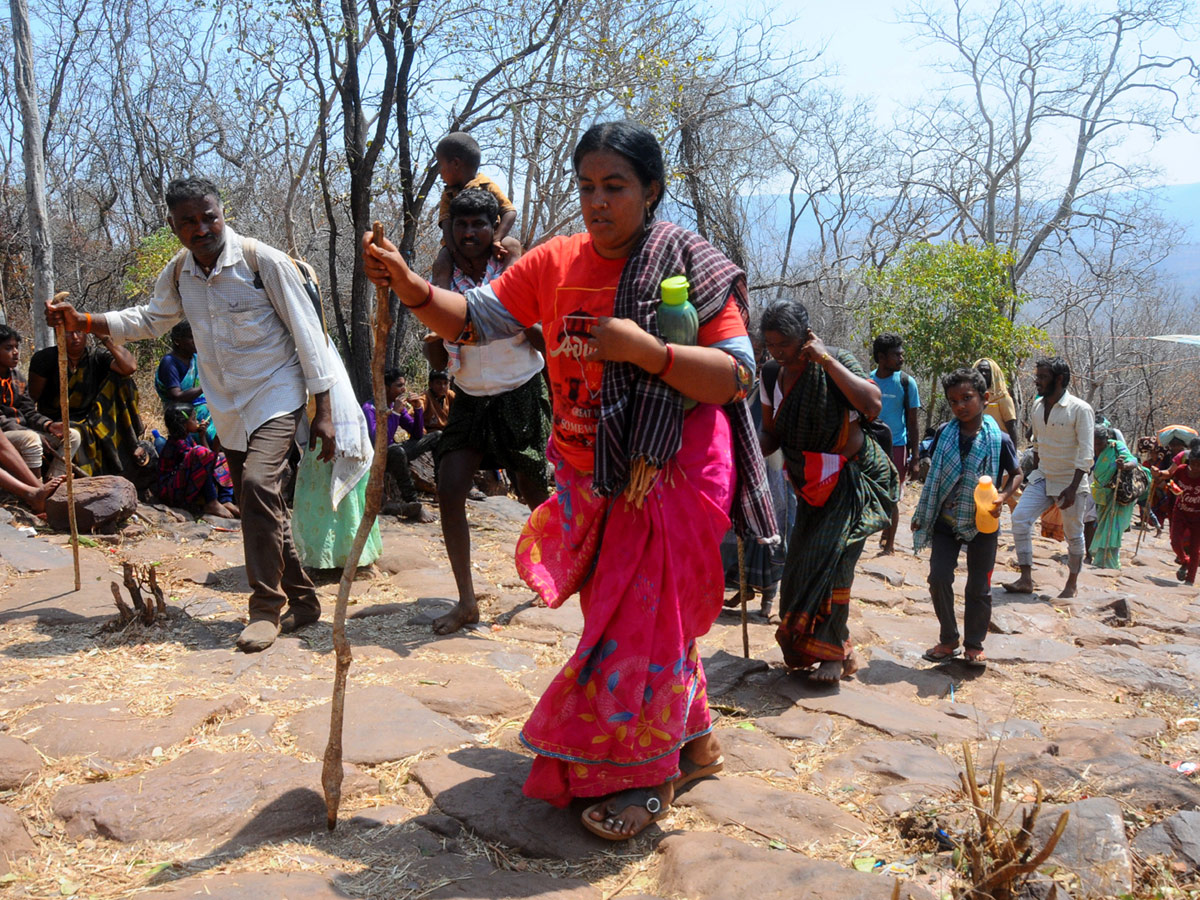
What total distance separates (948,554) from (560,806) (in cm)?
307

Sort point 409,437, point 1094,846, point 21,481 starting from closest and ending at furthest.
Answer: point 1094,846, point 21,481, point 409,437

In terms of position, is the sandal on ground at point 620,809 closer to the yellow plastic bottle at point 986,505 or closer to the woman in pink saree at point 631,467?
the woman in pink saree at point 631,467

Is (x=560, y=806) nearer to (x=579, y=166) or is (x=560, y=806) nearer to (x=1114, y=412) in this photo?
(x=579, y=166)

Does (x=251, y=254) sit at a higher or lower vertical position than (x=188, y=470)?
higher

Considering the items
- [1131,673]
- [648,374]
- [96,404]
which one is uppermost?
[648,374]

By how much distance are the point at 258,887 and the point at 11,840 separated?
2.32 ft

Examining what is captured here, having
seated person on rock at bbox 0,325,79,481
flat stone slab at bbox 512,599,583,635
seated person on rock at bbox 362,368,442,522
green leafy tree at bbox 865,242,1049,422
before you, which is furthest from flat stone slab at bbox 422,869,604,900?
green leafy tree at bbox 865,242,1049,422

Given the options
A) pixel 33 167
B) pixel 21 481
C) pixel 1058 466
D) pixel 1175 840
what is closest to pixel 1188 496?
pixel 1058 466

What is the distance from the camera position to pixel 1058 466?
770 cm

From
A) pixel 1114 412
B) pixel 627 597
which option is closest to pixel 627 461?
pixel 627 597

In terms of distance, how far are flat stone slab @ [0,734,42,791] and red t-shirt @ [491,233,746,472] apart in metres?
1.79

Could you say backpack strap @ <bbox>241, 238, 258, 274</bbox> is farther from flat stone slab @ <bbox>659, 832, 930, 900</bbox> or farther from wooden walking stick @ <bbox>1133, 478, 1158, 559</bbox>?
wooden walking stick @ <bbox>1133, 478, 1158, 559</bbox>

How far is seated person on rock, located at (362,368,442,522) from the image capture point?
7613 mm

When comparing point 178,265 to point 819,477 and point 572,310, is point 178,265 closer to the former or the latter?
point 572,310
